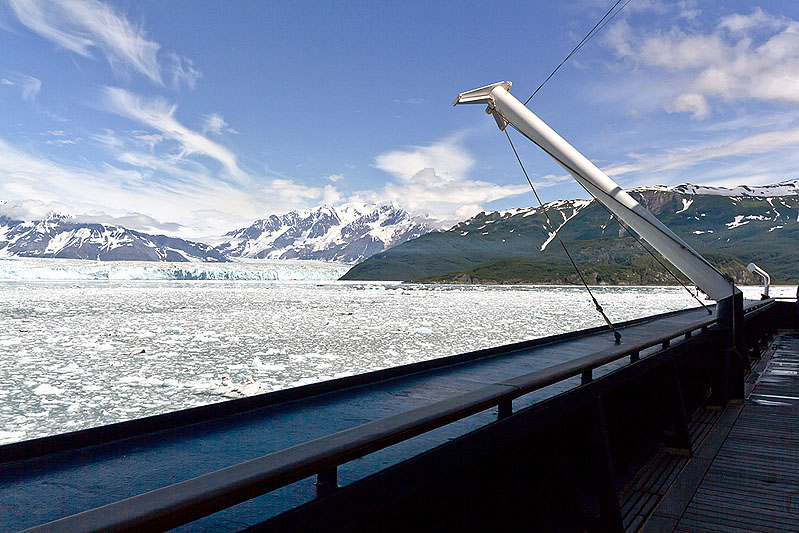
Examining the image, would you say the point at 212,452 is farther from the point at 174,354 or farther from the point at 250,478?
the point at 174,354

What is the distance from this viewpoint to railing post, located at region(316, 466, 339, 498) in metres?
1.67

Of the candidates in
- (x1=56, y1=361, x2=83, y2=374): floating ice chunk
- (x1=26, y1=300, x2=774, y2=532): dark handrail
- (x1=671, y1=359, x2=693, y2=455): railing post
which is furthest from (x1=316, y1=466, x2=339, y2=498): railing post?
(x1=56, y1=361, x2=83, y2=374): floating ice chunk

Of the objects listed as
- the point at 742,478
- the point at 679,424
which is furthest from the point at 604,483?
the point at 679,424

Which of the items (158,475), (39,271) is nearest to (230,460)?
(158,475)

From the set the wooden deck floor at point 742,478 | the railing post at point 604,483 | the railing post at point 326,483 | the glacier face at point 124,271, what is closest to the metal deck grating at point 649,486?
the wooden deck floor at point 742,478

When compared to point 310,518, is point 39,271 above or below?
above

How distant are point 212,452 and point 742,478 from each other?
4639 mm

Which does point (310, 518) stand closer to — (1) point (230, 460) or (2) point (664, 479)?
(1) point (230, 460)

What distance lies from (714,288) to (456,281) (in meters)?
174

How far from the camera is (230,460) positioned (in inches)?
94.5

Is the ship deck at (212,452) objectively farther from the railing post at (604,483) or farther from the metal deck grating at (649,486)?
the metal deck grating at (649,486)

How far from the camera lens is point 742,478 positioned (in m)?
4.60

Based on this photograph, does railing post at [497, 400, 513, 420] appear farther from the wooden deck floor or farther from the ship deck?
the wooden deck floor

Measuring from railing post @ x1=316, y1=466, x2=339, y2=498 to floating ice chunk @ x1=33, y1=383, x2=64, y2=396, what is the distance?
36.4ft
